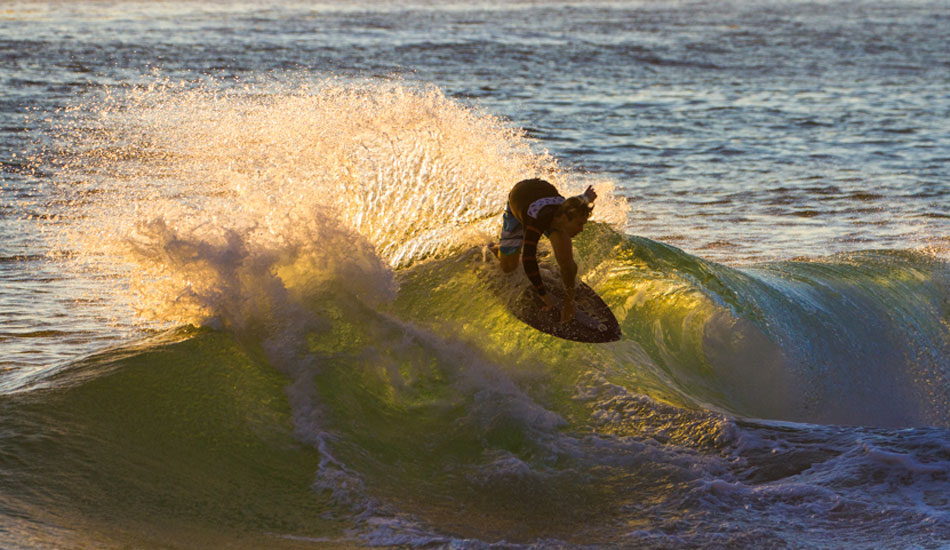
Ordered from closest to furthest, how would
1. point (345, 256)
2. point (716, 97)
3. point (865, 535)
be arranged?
point (865, 535) → point (345, 256) → point (716, 97)

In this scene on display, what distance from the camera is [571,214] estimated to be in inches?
301

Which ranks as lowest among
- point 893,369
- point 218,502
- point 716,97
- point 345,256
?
point 218,502

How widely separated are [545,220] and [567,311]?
0.93 m

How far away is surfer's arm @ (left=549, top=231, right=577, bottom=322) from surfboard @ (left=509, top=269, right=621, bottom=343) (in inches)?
4.1

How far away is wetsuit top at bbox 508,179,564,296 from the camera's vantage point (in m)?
7.71

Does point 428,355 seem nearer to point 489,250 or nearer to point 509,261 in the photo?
point 509,261

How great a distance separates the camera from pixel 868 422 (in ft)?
31.3

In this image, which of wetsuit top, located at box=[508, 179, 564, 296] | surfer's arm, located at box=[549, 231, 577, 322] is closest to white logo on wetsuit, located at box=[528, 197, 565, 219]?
wetsuit top, located at box=[508, 179, 564, 296]

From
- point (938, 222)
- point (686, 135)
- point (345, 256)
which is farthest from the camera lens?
point (686, 135)

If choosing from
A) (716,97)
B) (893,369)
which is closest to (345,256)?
(893,369)

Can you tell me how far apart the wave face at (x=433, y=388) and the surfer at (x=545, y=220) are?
706mm

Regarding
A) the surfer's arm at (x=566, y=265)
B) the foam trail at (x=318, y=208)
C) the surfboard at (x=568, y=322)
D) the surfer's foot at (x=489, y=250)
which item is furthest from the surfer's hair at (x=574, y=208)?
the foam trail at (x=318, y=208)

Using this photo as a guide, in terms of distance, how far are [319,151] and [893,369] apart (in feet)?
19.3

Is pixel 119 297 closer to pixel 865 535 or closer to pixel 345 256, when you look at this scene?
pixel 345 256
